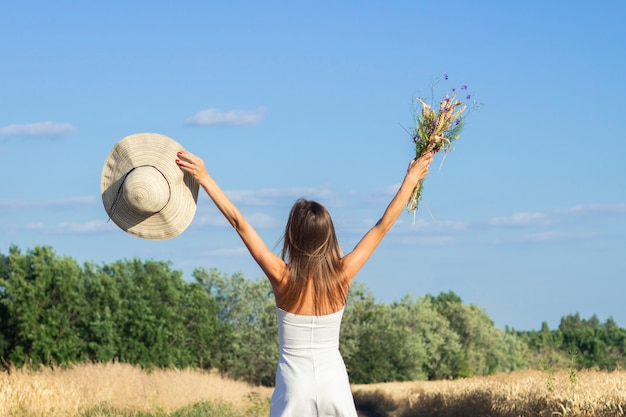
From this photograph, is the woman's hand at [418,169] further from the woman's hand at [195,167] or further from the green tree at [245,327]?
the green tree at [245,327]

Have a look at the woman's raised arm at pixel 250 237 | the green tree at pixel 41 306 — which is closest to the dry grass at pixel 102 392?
the woman's raised arm at pixel 250 237

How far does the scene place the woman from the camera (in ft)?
18.1

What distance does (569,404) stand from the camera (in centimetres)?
1417

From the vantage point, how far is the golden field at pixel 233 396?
14.7 metres

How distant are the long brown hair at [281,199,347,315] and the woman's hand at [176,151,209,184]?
0.95 m

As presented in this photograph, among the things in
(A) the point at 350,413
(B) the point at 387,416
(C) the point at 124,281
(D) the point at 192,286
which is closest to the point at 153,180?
(A) the point at 350,413

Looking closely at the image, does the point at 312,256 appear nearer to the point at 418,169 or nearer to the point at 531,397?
the point at 418,169

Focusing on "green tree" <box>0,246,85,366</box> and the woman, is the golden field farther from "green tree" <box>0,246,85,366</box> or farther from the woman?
"green tree" <box>0,246,85,366</box>

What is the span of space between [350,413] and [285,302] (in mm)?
864

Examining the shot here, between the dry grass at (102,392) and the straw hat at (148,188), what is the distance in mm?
8979

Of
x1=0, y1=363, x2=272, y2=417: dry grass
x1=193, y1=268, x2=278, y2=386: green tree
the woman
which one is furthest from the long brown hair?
x1=193, y1=268, x2=278, y2=386: green tree

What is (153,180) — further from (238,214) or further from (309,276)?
(309,276)

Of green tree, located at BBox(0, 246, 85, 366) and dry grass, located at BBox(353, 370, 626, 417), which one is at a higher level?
green tree, located at BBox(0, 246, 85, 366)

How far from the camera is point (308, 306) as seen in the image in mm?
5566
